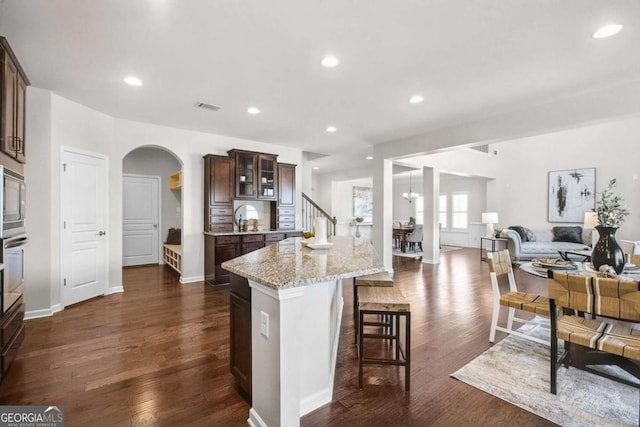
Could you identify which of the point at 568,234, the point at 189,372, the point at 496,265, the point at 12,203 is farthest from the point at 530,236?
the point at 12,203

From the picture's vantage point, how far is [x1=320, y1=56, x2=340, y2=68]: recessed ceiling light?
270 centimetres

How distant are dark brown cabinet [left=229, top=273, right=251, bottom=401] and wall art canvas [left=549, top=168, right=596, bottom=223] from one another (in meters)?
9.20

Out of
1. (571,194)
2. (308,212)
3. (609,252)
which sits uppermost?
(571,194)

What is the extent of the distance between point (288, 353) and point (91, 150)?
4.28m

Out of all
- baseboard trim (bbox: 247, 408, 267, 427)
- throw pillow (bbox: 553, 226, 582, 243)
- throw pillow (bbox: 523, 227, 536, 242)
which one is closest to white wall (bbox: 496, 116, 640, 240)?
throw pillow (bbox: 553, 226, 582, 243)

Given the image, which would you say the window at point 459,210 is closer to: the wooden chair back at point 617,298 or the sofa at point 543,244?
the sofa at point 543,244

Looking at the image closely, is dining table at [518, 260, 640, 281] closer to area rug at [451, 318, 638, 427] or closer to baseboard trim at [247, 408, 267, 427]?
area rug at [451, 318, 638, 427]

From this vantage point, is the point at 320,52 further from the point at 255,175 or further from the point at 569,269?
the point at 255,175

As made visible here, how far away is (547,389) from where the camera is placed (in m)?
2.02

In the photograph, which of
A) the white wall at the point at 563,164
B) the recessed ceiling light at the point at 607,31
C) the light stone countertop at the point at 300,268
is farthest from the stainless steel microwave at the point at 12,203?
the white wall at the point at 563,164

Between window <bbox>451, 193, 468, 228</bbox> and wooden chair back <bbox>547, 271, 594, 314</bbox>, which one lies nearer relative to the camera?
wooden chair back <bbox>547, 271, 594, 314</bbox>

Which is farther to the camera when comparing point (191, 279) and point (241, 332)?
point (191, 279)

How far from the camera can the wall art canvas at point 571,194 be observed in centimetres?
756

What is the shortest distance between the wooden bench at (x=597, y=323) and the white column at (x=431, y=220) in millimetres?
5059
